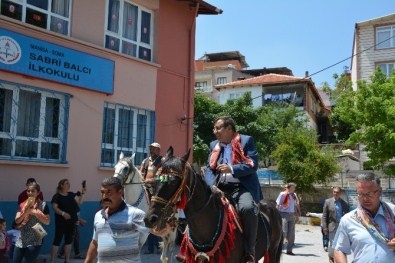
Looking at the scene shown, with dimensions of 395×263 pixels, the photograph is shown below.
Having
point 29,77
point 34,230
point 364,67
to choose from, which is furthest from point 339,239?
point 364,67

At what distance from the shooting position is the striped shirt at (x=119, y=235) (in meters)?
4.70

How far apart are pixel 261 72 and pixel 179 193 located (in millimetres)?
59353

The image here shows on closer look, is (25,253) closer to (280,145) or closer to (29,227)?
(29,227)

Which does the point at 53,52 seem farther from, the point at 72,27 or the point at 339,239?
the point at 339,239

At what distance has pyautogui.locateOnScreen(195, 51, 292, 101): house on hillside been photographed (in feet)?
191

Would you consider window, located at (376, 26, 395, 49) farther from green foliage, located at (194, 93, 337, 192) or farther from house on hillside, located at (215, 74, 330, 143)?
green foliage, located at (194, 93, 337, 192)

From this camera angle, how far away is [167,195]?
15.8ft

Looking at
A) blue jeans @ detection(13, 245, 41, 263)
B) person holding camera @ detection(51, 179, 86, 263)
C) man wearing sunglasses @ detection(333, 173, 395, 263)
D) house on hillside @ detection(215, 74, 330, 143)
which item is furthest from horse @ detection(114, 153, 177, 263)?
house on hillside @ detection(215, 74, 330, 143)

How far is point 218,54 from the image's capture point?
222ft

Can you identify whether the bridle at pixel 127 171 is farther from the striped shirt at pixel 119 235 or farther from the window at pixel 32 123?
the striped shirt at pixel 119 235

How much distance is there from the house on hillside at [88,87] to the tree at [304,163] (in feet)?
45.9

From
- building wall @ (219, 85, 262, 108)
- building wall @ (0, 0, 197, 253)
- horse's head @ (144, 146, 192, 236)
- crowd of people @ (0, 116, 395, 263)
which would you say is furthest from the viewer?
building wall @ (219, 85, 262, 108)

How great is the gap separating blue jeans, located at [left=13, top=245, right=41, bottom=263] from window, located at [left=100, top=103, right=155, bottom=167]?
5.33 metres

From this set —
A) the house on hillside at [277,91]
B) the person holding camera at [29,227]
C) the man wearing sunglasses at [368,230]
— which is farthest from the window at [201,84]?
the man wearing sunglasses at [368,230]
